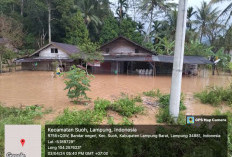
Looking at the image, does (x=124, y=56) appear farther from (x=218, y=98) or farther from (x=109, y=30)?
(x=218, y=98)

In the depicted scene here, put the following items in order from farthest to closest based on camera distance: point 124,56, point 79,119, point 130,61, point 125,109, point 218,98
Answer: point 130,61
point 124,56
point 218,98
point 125,109
point 79,119

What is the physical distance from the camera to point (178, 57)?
5312 millimetres

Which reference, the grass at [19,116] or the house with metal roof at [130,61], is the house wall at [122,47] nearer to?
the house with metal roof at [130,61]

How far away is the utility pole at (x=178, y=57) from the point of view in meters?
5.13

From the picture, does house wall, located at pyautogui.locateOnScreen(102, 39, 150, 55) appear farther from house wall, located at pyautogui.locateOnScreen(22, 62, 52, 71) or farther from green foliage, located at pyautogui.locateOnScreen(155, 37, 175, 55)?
house wall, located at pyautogui.locateOnScreen(22, 62, 52, 71)

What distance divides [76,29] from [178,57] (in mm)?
28845

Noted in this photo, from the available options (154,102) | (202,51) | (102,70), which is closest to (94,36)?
(102,70)

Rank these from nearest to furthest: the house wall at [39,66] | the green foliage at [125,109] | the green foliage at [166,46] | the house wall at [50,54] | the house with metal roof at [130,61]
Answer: the green foliage at [125,109], the house with metal roof at [130,61], the house wall at [50,54], the green foliage at [166,46], the house wall at [39,66]

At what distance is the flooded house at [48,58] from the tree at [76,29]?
7.84 meters

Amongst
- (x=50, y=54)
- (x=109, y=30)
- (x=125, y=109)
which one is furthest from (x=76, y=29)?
(x=125, y=109)

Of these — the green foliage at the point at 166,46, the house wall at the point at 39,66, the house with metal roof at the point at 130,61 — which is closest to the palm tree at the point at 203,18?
the green foliage at the point at 166,46

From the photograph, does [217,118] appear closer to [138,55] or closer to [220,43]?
[138,55]

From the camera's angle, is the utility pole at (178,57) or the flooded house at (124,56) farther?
the flooded house at (124,56)

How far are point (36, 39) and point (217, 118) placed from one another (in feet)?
121
